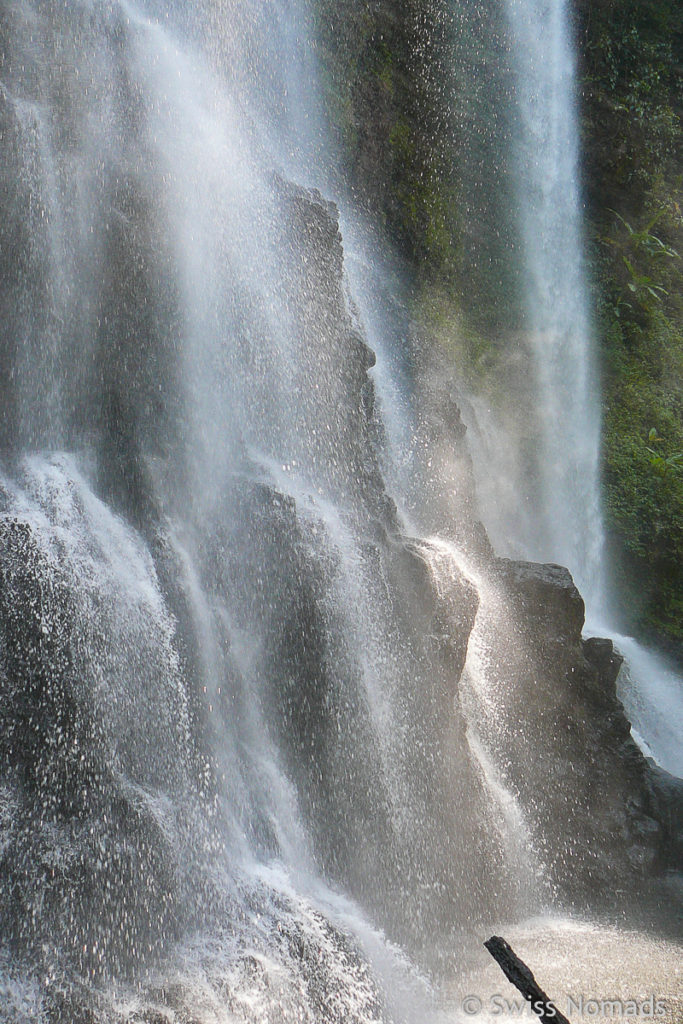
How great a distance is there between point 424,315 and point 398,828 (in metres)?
7.83

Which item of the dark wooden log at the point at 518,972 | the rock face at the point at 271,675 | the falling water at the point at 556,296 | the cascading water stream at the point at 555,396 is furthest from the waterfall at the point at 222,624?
the falling water at the point at 556,296

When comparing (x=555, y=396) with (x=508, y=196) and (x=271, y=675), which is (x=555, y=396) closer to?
(x=508, y=196)

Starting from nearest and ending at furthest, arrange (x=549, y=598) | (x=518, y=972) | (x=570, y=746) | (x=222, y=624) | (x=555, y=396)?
(x=518, y=972) → (x=222, y=624) → (x=570, y=746) → (x=549, y=598) → (x=555, y=396)

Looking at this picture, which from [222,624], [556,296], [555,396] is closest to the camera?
[222,624]

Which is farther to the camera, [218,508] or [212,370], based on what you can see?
[212,370]

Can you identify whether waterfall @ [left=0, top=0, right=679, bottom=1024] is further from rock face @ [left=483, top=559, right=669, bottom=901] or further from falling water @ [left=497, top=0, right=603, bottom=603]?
falling water @ [left=497, top=0, right=603, bottom=603]

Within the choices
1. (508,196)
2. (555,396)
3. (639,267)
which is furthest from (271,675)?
(639,267)

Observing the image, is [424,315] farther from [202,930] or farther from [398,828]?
[202,930]

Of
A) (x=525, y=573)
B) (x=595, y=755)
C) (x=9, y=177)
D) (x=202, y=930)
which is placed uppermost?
(x=9, y=177)

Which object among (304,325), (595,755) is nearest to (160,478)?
(304,325)

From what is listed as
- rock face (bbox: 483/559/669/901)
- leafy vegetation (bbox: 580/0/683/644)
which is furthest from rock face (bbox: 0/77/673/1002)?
leafy vegetation (bbox: 580/0/683/644)

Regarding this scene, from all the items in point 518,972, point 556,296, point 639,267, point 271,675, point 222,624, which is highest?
point 639,267

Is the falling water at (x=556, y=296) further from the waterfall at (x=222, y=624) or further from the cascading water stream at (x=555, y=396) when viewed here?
the waterfall at (x=222, y=624)

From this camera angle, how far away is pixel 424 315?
41.9 feet
